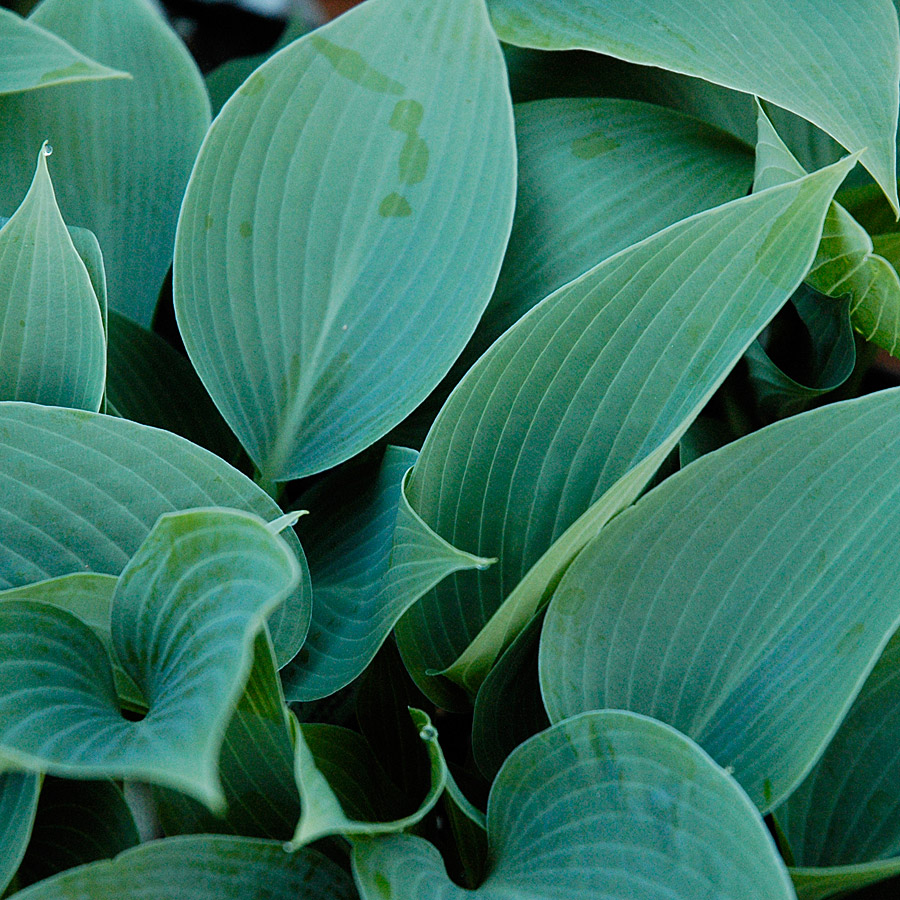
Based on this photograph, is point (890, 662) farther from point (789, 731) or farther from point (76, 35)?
point (76, 35)

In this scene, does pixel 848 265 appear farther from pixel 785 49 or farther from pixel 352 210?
pixel 352 210

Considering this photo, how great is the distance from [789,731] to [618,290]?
0.57ft

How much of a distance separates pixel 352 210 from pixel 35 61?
0.67ft

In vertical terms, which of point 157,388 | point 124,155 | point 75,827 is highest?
point 124,155

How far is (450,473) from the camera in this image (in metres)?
0.36

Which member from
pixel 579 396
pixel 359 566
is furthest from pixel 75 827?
pixel 579 396

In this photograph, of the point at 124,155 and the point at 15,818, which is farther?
the point at 124,155

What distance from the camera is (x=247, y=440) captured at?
17.0 inches

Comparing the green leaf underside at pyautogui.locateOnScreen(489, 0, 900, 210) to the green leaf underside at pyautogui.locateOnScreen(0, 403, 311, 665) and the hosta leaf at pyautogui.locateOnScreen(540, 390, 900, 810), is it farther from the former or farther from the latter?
the green leaf underside at pyautogui.locateOnScreen(0, 403, 311, 665)

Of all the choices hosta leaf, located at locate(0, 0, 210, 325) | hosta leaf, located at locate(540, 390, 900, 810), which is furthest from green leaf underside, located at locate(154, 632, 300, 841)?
hosta leaf, located at locate(0, 0, 210, 325)

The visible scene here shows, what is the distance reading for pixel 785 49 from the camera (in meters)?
0.43

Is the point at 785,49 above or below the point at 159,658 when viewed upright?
above

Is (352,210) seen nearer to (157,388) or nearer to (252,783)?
(157,388)

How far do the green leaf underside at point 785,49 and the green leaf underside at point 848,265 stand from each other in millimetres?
26
